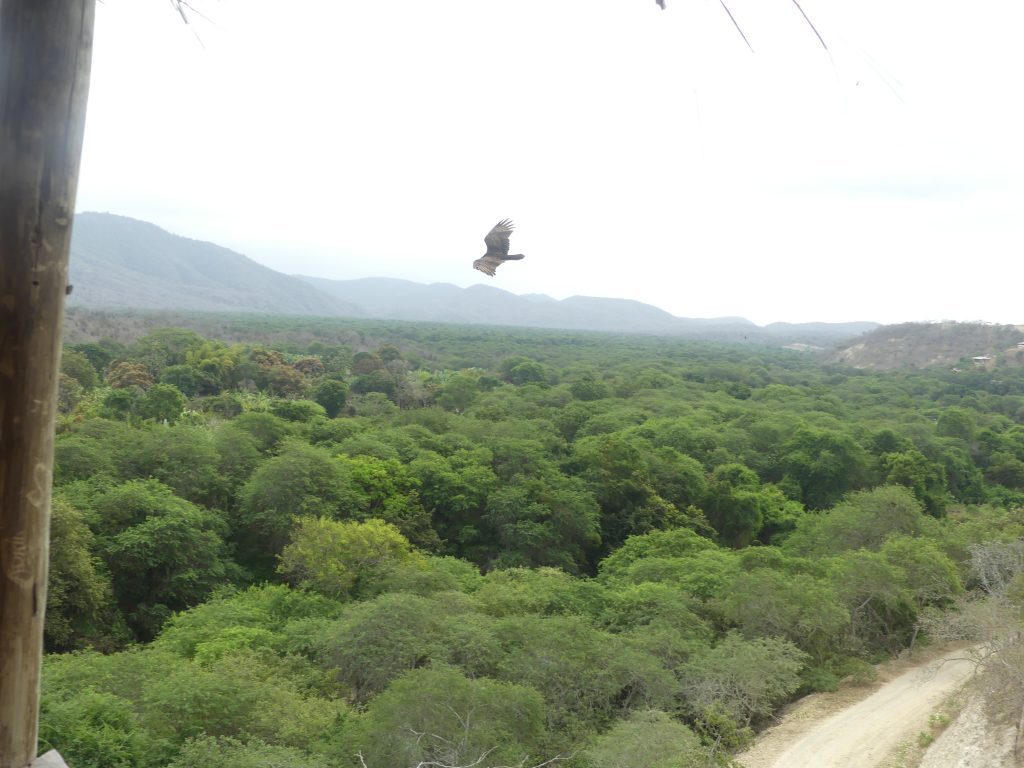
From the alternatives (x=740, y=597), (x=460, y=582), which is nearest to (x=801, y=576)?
(x=740, y=597)

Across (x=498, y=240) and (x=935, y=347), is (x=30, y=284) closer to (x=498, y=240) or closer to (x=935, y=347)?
(x=498, y=240)

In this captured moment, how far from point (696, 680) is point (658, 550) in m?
8.60

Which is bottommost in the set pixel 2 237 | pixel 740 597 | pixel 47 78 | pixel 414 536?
pixel 414 536

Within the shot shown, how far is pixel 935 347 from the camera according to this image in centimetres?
10706

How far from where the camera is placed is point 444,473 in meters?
27.2

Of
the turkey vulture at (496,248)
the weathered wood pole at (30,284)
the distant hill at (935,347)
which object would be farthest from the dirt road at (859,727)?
the distant hill at (935,347)

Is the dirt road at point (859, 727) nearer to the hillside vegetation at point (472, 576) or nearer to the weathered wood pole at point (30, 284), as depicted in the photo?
the hillside vegetation at point (472, 576)

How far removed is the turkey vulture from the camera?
2621 millimetres

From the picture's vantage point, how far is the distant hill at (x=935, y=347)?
312 feet

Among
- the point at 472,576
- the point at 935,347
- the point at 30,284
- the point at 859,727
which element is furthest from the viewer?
the point at 935,347

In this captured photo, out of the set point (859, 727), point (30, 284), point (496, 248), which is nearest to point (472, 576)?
point (859, 727)

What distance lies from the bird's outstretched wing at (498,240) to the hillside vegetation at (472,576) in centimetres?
773

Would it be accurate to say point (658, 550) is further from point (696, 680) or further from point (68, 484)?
point (68, 484)

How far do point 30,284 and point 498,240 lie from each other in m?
1.55
